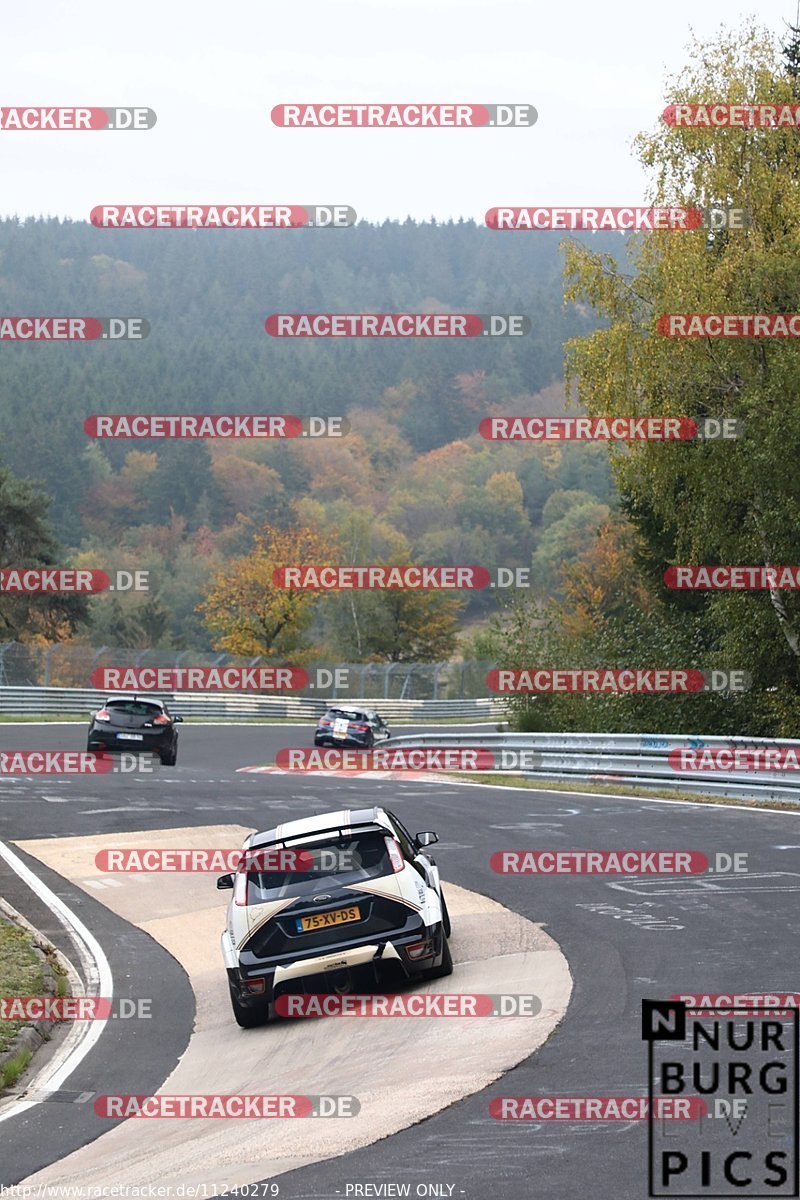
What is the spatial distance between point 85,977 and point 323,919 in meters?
3.03

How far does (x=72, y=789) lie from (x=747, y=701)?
1313cm

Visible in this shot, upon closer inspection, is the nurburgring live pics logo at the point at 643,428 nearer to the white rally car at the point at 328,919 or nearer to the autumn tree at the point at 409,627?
the white rally car at the point at 328,919

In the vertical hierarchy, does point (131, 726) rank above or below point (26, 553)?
below

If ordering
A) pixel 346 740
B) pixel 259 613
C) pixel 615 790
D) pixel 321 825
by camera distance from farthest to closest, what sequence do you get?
pixel 259 613 < pixel 346 740 < pixel 615 790 < pixel 321 825

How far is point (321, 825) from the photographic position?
11.7m

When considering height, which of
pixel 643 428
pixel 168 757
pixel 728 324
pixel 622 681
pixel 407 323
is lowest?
pixel 168 757

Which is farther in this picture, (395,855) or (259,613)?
(259,613)

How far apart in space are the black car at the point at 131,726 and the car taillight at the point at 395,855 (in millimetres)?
18727

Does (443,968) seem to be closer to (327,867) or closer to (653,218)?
(327,867)

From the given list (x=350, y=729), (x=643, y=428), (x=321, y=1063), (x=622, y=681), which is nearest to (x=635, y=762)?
(x=622, y=681)

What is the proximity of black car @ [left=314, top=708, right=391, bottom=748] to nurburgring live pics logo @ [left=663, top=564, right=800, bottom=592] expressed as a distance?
1363cm

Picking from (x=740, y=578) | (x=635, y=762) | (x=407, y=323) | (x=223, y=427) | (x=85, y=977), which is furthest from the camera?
(x=223, y=427)

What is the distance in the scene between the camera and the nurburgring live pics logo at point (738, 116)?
96.1 feet

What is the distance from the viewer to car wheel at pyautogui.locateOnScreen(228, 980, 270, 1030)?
10977 millimetres
